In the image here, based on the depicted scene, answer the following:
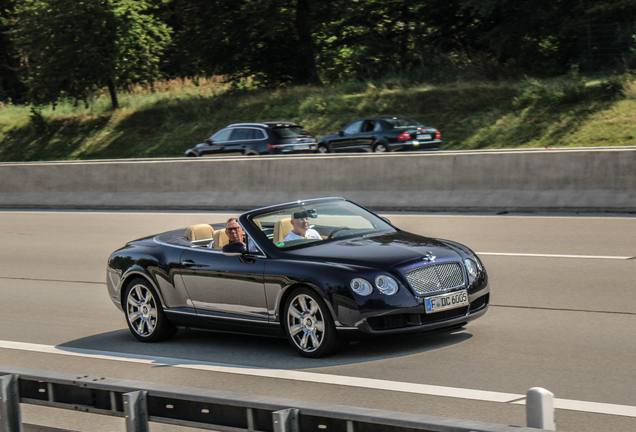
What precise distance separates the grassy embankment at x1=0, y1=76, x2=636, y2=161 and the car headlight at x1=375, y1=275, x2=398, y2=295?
826 inches

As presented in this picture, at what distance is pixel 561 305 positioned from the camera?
27.9 feet

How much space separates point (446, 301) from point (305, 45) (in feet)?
128

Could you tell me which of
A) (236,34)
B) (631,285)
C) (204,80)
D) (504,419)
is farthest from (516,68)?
(504,419)

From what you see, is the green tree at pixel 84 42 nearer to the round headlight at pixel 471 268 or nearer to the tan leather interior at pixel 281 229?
the tan leather interior at pixel 281 229

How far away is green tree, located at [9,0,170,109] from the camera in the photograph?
42219 mm

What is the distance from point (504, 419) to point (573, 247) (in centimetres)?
716

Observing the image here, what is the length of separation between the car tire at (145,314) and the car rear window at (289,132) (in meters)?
18.0

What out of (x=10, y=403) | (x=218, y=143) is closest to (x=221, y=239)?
(x=10, y=403)

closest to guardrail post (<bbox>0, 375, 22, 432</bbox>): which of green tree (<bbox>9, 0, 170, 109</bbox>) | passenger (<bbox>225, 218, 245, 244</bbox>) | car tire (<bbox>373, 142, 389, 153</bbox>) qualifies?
passenger (<bbox>225, 218, 245, 244</bbox>)

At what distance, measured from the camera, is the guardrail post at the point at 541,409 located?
3023mm

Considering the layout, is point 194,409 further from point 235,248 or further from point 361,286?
point 235,248

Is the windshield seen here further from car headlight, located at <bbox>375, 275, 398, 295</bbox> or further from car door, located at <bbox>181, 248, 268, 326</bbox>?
car headlight, located at <bbox>375, 275, 398, 295</bbox>

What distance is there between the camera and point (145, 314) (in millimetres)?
8367

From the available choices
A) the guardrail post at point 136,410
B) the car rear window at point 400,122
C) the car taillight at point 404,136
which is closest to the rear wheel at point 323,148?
the car rear window at point 400,122
